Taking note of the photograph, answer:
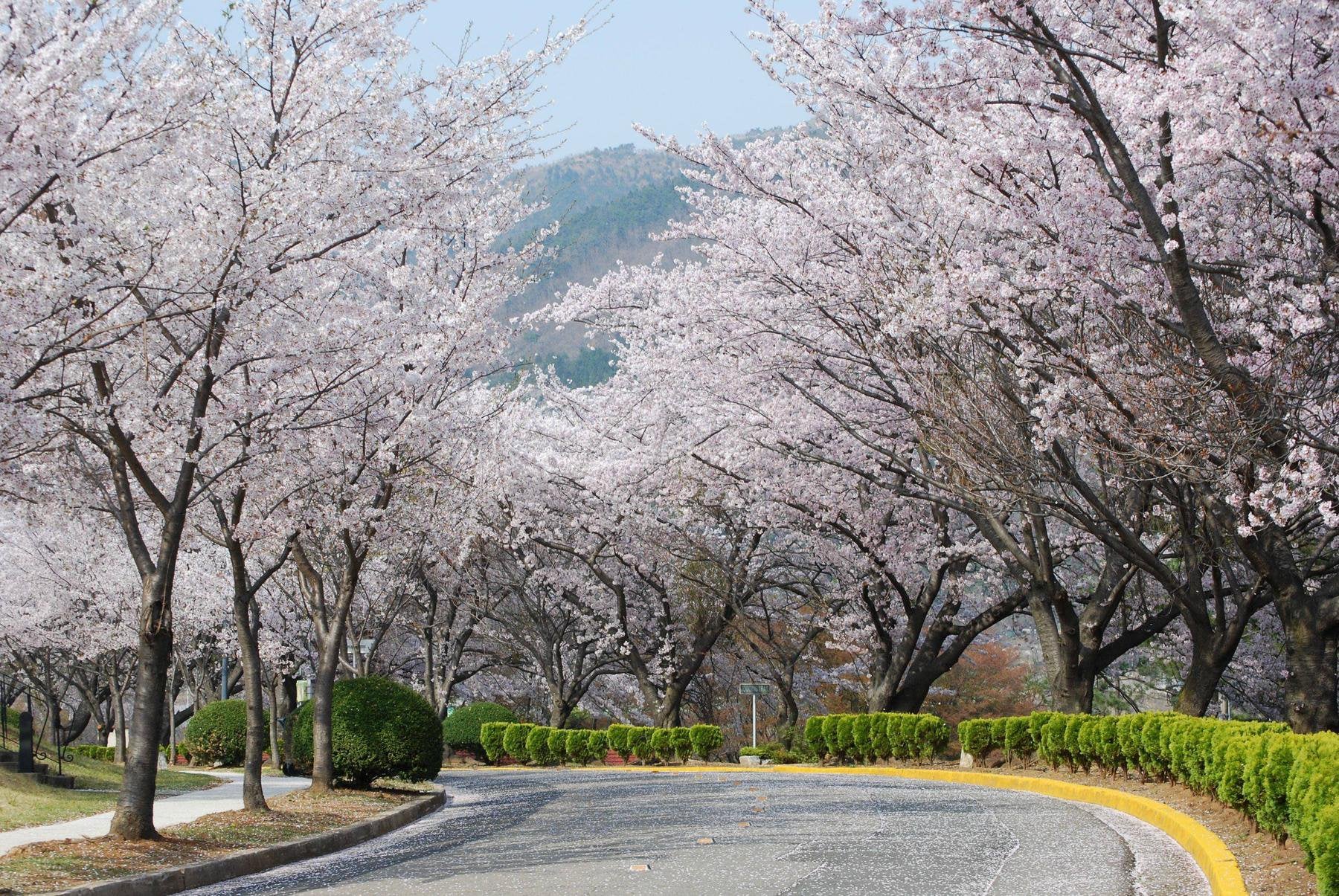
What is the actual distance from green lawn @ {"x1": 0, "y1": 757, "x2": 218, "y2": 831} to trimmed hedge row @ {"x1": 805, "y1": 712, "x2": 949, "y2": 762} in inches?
472

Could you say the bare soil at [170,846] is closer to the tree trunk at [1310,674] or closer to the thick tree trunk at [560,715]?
the tree trunk at [1310,674]

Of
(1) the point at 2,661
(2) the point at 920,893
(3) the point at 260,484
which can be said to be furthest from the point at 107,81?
(1) the point at 2,661

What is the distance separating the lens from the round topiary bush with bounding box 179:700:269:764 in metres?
31.6

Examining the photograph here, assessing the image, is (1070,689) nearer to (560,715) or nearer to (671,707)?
(671,707)

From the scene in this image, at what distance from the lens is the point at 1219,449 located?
12.8m

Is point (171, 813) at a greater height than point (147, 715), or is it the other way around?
point (147, 715)

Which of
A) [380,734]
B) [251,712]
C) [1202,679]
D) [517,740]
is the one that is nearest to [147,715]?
[251,712]

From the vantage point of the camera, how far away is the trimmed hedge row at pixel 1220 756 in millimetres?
6535

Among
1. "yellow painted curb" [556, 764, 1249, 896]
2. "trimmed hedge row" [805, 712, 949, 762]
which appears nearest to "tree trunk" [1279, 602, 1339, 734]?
"yellow painted curb" [556, 764, 1249, 896]

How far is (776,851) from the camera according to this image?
10578 millimetres

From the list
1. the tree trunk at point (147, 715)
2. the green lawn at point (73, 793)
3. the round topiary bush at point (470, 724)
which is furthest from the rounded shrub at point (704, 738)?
the tree trunk at point (147, 715)

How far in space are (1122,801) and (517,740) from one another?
76.0 ft

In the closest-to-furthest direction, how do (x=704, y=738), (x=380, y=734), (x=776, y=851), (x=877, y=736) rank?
(x=776, y=851) → (x=380, y=734) → (x=877, y=736) → (x=704, y=738)

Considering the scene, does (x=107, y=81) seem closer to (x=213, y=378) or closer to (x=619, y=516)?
(x=213, y=378)
